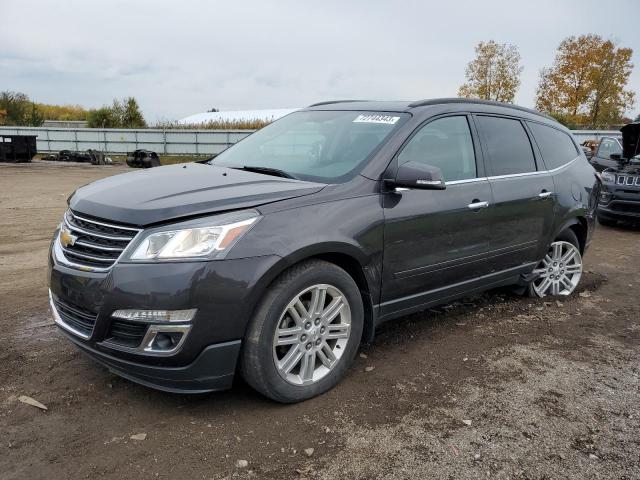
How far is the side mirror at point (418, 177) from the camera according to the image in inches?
131

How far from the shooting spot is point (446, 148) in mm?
4012

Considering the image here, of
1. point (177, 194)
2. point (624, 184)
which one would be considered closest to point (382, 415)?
point (177, 194)

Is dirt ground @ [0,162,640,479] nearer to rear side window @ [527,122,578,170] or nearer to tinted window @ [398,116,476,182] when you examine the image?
tinted window @ [398,116,476,182]

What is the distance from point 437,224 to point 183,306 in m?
1.90

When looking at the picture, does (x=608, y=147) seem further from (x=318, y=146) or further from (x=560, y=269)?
(x=318, y=146)

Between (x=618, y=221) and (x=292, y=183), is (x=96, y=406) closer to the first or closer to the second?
(x=292, y=183)

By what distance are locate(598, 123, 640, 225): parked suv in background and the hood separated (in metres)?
7.70

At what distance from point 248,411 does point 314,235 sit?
107 cm

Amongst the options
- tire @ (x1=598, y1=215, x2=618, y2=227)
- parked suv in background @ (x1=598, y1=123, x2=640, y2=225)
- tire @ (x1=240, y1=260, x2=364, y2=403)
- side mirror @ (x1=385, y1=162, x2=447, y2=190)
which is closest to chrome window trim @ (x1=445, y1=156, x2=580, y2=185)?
side mirror @ (x1=385, y1=162, x2=447, y2=190)

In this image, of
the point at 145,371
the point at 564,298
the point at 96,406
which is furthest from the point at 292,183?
the point at 564,298

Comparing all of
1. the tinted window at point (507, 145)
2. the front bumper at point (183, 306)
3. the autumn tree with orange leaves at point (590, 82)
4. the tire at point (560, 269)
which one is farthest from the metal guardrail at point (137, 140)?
the front bumper at point (183, 306)

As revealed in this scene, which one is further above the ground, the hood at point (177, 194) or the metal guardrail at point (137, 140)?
the metal guardrail at point (137, 140)

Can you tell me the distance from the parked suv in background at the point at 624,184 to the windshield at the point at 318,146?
22.1ft

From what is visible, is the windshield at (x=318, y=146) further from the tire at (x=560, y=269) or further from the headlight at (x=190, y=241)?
the tire at (x=560, y=269)
